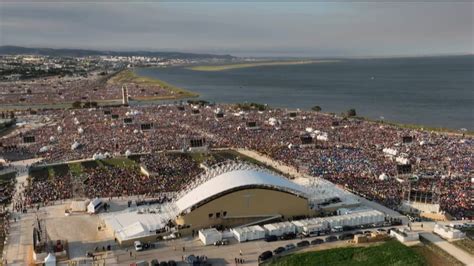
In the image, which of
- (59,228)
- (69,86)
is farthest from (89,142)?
(69,86)

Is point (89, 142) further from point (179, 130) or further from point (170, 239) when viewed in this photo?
point (170, 239)

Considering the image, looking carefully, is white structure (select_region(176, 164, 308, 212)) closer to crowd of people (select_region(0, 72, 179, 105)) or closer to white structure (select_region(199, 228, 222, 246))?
white structure (select_region(199, 228, 222, 246))

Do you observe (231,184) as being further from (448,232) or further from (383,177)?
(383,177)

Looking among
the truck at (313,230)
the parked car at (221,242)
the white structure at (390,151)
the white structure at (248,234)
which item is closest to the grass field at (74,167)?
the parked car at (221,242)

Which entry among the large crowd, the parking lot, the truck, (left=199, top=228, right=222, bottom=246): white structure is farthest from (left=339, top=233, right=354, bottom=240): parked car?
the large crowd

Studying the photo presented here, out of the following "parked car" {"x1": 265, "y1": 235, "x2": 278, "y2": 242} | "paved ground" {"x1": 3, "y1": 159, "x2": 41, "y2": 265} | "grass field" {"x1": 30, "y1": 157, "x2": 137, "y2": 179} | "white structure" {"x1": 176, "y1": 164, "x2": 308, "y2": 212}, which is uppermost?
"white structure" {"x1": 176, "y1": 164, "x2": 308, "y2": 212}

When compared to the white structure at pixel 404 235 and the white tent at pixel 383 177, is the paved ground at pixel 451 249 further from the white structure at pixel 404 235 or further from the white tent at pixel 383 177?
the white tent at pixel 383 177

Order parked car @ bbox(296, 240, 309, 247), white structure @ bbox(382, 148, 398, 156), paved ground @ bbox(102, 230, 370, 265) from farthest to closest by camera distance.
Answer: white structure @ bbox(382, 148, 398, 156), parked car @ bbox(296, 240, 309, 247), paved ground @ bbox(102, 230, 370, 265)
